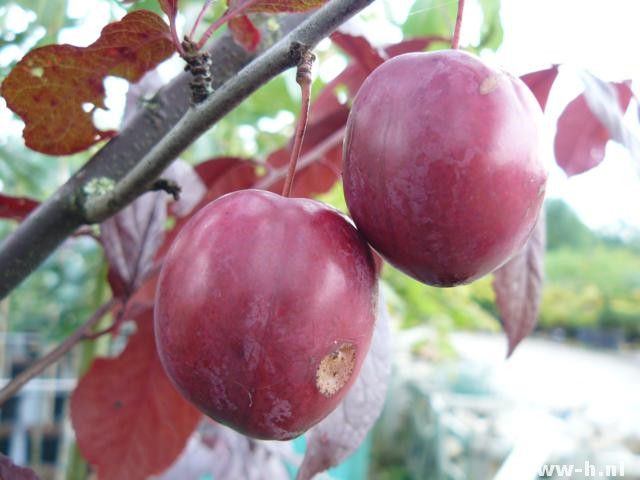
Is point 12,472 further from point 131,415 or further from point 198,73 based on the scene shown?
point 198,73

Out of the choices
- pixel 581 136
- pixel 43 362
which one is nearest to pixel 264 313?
pixel 43 362

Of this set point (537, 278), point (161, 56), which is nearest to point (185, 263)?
point (161, 56)

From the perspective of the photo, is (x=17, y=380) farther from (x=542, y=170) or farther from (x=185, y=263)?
(x=542, y=170)

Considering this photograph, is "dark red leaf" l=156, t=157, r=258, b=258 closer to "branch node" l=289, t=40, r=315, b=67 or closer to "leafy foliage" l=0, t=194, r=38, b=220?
"leafy foliage" l=0, t=194, r=38, b=220

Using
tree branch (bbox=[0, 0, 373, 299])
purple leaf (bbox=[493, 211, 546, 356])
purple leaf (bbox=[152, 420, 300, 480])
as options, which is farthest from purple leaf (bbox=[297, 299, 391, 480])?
purple leaf (bbox=[152, 420, 300, 480])

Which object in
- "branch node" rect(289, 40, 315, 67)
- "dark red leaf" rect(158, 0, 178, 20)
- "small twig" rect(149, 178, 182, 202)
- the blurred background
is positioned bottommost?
the blurred background
